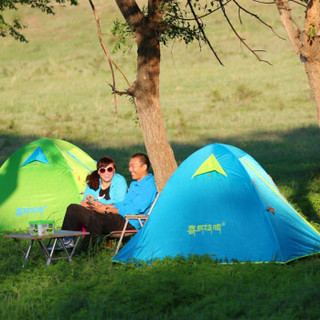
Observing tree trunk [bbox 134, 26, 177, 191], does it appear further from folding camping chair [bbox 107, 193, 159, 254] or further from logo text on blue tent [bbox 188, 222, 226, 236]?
logo text on blue tent [bbox 188, 222, 226, 236]

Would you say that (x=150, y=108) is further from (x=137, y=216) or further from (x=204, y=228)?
(x=204, y=228)

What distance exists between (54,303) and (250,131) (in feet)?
71.9

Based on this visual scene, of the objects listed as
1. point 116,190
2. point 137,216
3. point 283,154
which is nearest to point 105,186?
point 116,190

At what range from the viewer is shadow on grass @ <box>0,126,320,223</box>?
13.9 m

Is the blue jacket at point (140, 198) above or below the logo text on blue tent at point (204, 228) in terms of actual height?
above

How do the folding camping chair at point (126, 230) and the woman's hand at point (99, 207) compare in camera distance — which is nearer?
the folding camping chair at point (126, 230)

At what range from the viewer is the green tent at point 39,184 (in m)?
11.5

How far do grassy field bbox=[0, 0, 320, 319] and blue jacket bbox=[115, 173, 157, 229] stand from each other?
588mm

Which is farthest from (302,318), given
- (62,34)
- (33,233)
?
(62,34)

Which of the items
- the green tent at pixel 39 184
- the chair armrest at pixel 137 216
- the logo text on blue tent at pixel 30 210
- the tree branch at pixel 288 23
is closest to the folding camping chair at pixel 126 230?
the chair armrest at pixel 137 216

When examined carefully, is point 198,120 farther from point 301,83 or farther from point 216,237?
point 216,237

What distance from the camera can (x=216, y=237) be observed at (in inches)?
313

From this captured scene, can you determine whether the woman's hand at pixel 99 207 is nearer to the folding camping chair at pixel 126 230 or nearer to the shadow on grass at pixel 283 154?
the folding camping chair at pixel 126 230

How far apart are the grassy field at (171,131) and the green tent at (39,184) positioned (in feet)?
4.70
